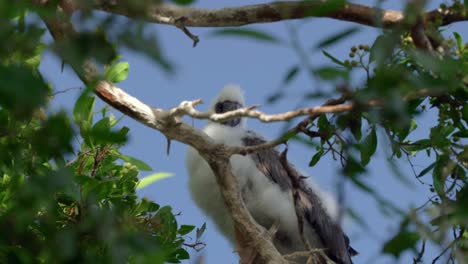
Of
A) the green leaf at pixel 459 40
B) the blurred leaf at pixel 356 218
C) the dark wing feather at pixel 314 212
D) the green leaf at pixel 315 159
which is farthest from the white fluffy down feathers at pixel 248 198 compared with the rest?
the blurred leaf at pixel 356 218

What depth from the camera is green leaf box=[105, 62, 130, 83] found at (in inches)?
150

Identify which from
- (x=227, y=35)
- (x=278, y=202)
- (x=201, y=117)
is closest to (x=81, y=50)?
(x=227, y=35)

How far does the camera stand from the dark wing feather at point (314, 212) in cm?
484

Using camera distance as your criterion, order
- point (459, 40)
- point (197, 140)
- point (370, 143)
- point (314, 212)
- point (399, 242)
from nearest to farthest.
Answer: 1. point (399, 242)
2. point (197, 140)
3. point (370, 143)
4. point (459, 40)
5. point (314, 212)

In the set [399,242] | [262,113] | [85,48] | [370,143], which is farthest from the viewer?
[370,143]

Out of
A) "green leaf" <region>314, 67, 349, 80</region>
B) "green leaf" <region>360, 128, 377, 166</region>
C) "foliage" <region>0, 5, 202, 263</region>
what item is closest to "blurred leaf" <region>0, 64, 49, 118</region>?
"foliage" <region>0, 5, 202, 263</region>

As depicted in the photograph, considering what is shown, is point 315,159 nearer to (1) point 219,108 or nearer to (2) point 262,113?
(2) point 262,113

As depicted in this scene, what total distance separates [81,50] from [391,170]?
3.05 ft

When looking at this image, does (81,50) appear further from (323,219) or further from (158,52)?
(323,219)

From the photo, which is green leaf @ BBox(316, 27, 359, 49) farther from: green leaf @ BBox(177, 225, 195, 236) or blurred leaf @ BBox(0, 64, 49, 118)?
green leaf @ BBox(177, 225, 195, 236)

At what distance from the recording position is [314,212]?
4848mm

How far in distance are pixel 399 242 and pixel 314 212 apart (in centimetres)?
323

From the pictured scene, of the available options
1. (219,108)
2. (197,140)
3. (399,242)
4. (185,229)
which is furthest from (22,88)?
(219,108)

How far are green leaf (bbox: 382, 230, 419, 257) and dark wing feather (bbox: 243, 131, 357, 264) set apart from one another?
2.99 meters
